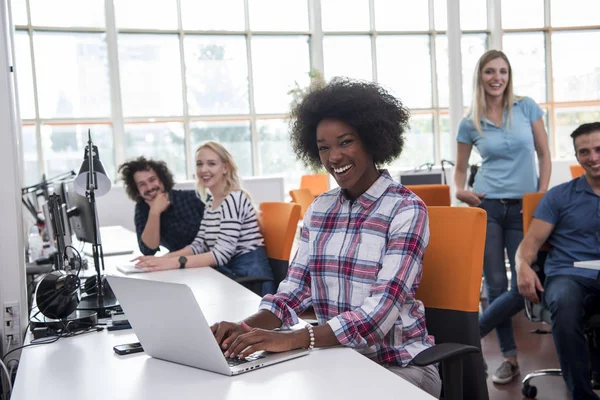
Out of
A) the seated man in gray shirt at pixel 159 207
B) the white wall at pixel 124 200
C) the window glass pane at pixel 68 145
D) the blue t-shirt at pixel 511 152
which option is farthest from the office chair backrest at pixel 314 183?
the blue t-shirt at pixel 511 152

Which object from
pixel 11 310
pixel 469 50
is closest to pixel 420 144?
pixel 469 50

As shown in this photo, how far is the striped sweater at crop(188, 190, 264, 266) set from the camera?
10.3 ft

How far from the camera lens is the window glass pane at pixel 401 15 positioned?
10883mm

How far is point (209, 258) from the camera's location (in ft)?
10.2

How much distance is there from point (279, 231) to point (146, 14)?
7597 mm

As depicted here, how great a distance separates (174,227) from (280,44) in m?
7.38

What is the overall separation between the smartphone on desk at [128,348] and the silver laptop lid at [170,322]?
8 centimetres

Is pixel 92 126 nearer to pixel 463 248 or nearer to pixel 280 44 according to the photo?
pixel 280 44

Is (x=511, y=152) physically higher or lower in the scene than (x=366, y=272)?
higher

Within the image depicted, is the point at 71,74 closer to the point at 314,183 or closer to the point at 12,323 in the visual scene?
the point at 314,183

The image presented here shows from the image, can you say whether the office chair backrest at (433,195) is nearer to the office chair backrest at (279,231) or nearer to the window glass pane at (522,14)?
the office chair backrest at (279,231)

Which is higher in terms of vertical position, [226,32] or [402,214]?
[226,32]

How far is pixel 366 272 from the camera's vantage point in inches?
66.3

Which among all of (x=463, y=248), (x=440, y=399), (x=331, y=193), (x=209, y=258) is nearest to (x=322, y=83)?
(x=331, y=193)
